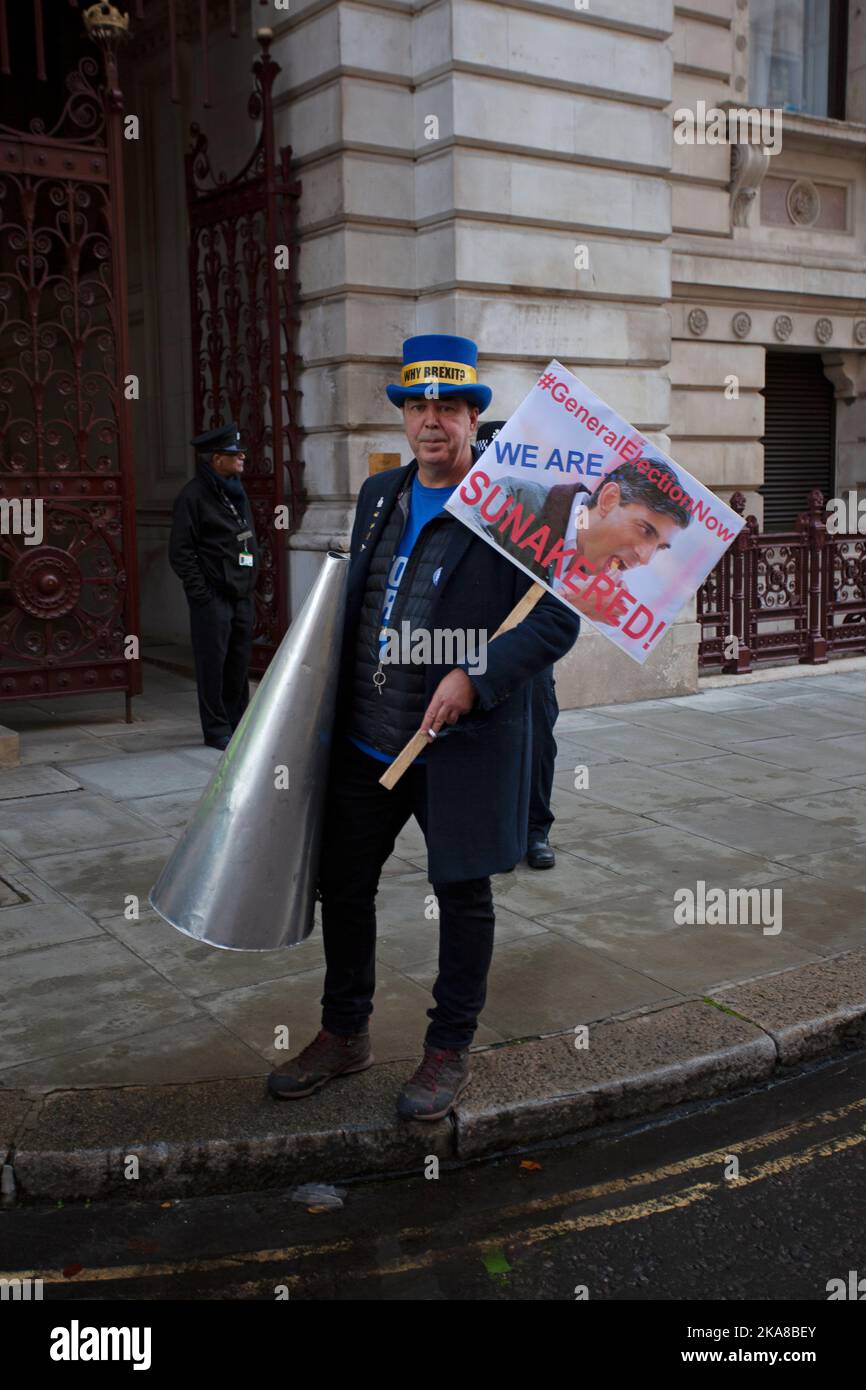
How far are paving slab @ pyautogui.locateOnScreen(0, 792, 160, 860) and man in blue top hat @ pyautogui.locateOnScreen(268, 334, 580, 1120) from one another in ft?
9.17

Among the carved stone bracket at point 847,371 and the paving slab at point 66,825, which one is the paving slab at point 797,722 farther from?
the carved stone bracket at point 847,371

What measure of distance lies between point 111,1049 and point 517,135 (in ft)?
24.3

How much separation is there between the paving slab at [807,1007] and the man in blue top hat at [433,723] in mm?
1143

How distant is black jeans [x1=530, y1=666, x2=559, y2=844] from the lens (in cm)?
591

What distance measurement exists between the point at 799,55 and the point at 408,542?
1236cm

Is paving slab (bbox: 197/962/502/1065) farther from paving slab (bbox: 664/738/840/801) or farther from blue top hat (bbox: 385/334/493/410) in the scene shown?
paving slab (bbox: 664/738/840/801)

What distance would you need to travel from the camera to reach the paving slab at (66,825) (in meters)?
6.61

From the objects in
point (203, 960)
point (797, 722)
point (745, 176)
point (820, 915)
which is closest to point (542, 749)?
point (820, 915)

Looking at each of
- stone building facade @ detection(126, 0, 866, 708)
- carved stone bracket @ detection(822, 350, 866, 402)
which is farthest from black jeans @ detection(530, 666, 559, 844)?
carved stone bracket @ detection(822, 350, 866, 402)

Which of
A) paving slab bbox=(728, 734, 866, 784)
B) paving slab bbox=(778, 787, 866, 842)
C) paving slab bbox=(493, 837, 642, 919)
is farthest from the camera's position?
paving slab bbox=(728, 734, 866, 784)

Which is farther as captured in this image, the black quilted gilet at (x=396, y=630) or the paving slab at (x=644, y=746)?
the paving slab at (x=644, y=746)

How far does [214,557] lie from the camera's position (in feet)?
28.5

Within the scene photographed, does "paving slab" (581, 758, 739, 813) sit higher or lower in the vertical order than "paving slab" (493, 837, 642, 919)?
higher

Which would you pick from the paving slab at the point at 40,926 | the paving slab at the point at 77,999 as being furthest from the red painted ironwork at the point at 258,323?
the paving slab at the point at 77,999
